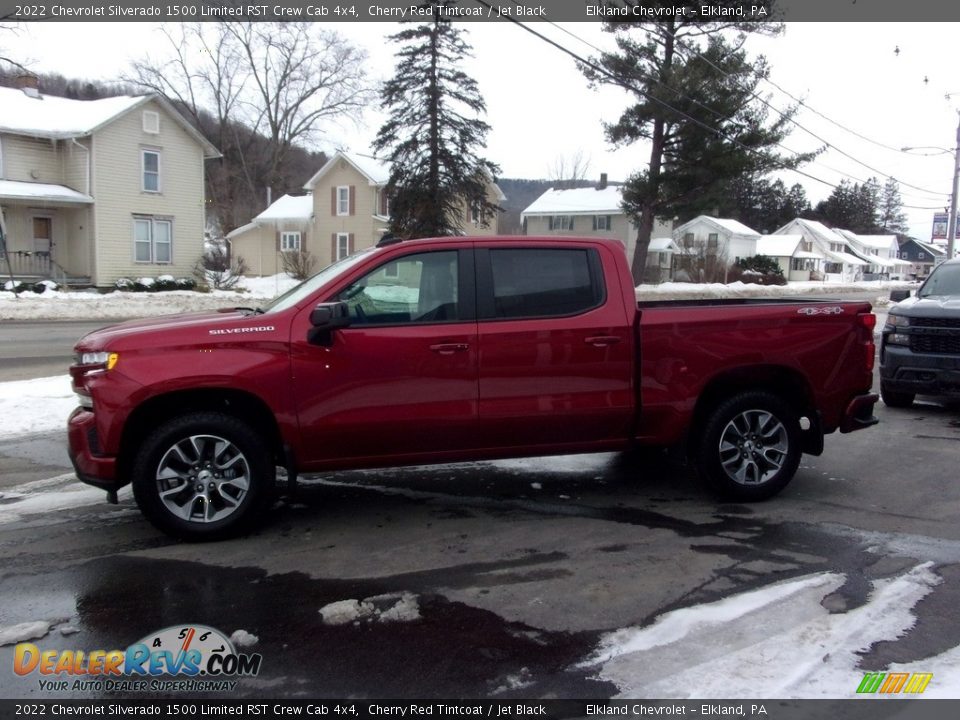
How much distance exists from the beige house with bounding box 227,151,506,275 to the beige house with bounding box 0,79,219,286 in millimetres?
10380

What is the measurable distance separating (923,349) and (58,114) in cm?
3407

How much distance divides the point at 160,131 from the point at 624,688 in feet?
117

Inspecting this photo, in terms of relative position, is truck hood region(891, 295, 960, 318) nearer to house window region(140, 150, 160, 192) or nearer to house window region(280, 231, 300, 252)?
house window region(140, 150, 160, 192)

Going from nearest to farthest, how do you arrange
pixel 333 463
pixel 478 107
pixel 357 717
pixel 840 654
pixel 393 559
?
pixel 357 717 → pixel 840 654 → pixel 393 559 → pixel 333 463 → pixel 478 107

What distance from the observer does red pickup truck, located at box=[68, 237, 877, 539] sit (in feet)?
16.2

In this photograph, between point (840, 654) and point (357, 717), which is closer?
point (357, 717)

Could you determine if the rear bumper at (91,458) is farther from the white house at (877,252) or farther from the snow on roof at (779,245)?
the white house at (877,252)

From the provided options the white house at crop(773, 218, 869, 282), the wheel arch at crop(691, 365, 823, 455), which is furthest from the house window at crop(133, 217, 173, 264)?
the white house at crop(773, 218, 869, 282)

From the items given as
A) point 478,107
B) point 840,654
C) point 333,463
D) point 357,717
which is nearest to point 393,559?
point 333,463

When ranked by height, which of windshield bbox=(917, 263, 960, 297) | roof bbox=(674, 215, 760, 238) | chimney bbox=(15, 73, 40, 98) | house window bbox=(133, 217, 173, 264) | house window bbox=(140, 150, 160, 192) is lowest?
windshield bbox=(917, 263, 960, 297)

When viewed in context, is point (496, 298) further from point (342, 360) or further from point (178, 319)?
point (178, 319)

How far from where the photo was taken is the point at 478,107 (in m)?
33.0

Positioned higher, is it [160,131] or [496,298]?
[160,131]

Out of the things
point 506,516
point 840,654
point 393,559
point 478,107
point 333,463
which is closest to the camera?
point 840,654
